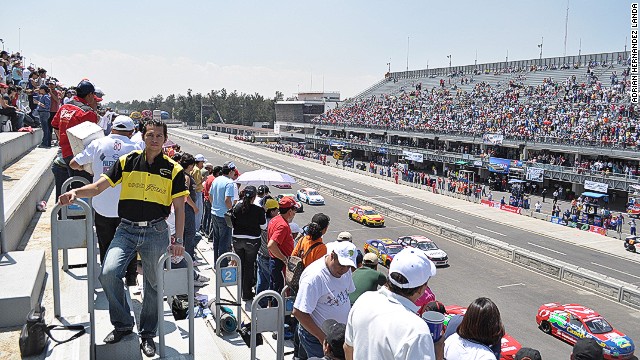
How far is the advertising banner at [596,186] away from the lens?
4153 cm

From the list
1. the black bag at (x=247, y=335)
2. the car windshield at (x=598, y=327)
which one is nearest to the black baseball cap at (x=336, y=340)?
the black bag at (x=247, y=335)

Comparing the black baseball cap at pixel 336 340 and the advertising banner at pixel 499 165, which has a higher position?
the black baseball cap at pixel 336 340

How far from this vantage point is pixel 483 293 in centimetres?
2014

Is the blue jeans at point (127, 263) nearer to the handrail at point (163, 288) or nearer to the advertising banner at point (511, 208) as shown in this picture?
the handrail at point (163, 288)

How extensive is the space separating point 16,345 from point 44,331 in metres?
0.39

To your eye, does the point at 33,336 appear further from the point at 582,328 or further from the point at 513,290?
the point at 513,290

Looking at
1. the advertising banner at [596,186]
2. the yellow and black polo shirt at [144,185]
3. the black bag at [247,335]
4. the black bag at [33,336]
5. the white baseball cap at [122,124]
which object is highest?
the white baseball cap at [122,124]

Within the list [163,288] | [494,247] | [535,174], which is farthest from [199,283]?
[535,174]

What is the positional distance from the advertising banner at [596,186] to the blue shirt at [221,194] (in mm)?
40199

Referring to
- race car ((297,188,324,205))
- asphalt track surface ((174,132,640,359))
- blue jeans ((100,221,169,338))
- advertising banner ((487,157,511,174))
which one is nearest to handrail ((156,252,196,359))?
blue jeans ((100,221,169,338))

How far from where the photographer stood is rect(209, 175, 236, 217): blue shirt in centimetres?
956

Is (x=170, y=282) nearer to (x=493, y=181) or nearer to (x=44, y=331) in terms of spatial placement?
(x=44, y=331)

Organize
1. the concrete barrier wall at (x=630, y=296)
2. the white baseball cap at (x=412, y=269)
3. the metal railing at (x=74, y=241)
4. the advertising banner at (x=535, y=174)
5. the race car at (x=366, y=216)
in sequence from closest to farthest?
the white baseball cap at (x=412, y=269) < the metal railing at (x=74, y=241) < the concrete barrier wall at (x=630, y=296) < the race car at (x=366, y=216) < the advertising banner at (x=535, y=174)

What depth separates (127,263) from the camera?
4.72 metres
